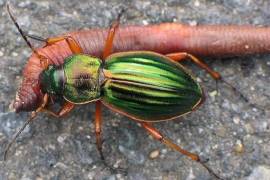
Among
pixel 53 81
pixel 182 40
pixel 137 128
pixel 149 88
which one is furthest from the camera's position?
pixel 182 40

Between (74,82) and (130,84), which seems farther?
(74,82)

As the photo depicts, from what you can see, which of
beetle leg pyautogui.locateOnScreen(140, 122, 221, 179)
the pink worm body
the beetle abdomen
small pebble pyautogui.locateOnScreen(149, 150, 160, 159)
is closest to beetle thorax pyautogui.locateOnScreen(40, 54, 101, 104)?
the beetle abdomen

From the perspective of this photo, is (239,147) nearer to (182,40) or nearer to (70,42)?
(182,40)

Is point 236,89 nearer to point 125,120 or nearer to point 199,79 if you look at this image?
point 199,79

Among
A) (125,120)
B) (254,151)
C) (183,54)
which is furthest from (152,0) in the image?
(254,151)

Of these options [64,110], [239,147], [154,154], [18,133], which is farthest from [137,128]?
[18,133]

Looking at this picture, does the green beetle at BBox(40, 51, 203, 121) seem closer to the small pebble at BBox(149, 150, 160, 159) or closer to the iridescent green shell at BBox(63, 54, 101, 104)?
the iridescent green shell at BBox(63, 54, 101, 104)

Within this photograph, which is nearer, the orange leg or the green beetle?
the green beetle
